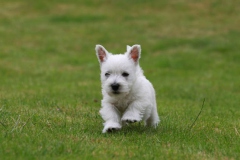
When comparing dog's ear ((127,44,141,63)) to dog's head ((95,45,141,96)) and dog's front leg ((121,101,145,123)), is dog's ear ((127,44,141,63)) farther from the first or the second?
dog's front leg ((121,101,145,123))

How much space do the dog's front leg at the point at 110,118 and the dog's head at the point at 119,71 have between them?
0.35 metres

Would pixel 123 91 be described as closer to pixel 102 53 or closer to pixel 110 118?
pixel 110 118

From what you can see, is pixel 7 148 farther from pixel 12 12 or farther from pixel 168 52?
pixel 12 12

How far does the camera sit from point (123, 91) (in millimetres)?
7559

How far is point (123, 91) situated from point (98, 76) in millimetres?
11717

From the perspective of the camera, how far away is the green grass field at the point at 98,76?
641cm

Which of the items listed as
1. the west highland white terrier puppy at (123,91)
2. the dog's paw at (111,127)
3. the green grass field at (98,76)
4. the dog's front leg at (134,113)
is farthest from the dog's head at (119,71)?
the green grass field at (98,76)

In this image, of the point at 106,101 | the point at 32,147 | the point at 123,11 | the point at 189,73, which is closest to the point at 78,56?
the point at 189,73

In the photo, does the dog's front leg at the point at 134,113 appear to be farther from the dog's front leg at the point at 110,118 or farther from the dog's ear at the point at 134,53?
the dog's ear at the point at 134,53

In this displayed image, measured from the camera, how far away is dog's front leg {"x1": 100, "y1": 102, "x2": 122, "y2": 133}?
739 centimetres

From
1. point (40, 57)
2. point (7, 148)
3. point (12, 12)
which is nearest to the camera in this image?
point (7, 148)

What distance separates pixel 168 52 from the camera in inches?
983

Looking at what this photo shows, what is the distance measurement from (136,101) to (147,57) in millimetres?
16298

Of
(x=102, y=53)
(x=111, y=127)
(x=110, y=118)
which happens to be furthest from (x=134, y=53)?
(x=111, y=127)
